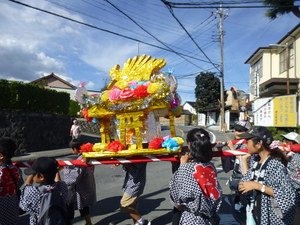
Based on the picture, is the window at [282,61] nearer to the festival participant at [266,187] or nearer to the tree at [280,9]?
the tree at [280,9]

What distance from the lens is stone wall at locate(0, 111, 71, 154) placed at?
11148 millimetres

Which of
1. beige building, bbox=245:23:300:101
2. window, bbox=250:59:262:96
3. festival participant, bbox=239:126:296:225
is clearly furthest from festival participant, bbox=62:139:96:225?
window, bbox=250:59:262:96

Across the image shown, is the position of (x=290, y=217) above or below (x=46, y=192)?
below

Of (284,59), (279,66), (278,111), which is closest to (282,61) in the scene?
(284,59)

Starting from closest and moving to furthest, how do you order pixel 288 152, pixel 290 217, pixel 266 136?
pixel 290 217 < pixel 266 136 < pixel 288 152

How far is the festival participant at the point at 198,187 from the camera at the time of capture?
215cm

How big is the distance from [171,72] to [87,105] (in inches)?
54.9

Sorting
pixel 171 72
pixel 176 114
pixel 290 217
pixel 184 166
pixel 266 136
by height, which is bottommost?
pixel 290 217

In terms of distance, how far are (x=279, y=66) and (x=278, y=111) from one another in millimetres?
7152

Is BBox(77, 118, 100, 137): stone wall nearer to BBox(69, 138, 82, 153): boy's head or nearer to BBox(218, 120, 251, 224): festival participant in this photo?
BBox(69, 138, 82, 153): boy's head

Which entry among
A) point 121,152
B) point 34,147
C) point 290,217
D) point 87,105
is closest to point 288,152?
point 290,217

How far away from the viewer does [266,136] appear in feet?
8.35

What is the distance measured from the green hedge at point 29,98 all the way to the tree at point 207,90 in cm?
2588

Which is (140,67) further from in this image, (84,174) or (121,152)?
(84,174)
